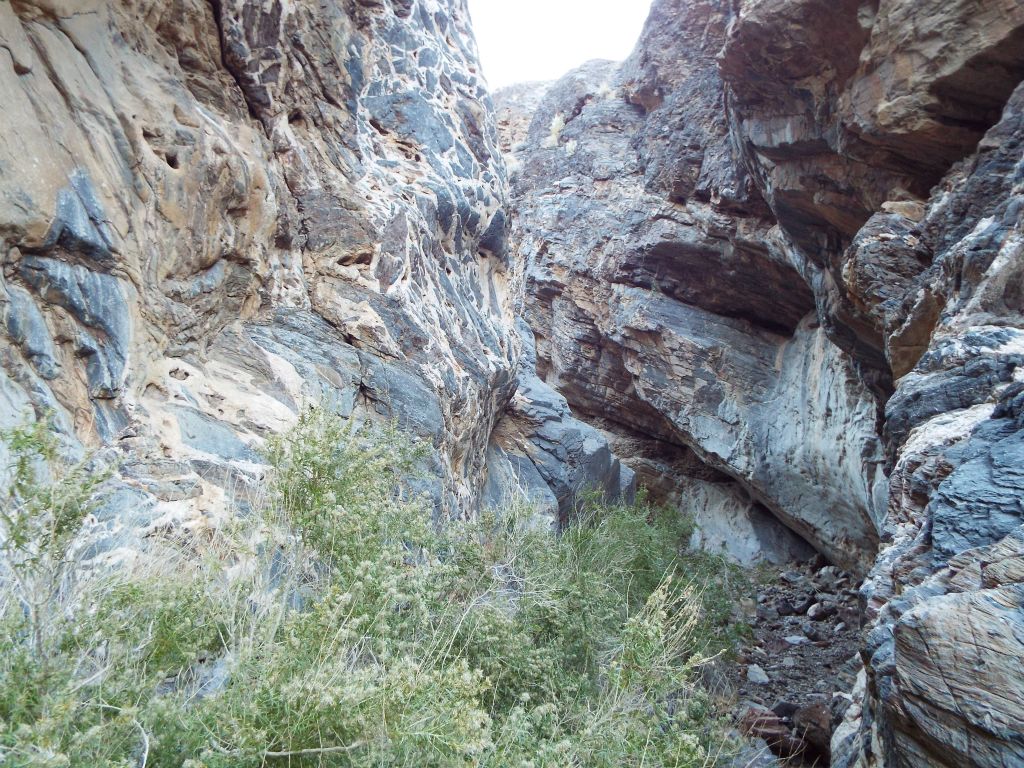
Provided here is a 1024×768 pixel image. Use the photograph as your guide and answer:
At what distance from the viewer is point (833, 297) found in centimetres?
878

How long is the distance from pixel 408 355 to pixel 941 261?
4.51m

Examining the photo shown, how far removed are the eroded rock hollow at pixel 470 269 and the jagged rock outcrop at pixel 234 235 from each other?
0.02 m

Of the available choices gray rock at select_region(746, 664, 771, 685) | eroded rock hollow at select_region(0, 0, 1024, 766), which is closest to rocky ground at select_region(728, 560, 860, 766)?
gray rock at select_region(746, 664, 771, 685)

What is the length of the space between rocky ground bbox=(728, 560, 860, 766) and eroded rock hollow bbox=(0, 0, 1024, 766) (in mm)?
942

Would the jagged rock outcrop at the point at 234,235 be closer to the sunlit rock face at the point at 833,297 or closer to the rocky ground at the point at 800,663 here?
the sunlit rock face at the point at 833,297

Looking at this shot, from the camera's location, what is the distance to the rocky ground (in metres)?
6.56

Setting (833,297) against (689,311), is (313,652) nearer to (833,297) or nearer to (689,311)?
(833,297)

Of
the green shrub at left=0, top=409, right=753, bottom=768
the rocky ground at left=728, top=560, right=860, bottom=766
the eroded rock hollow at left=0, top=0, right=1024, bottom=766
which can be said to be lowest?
the rocky ground at left=728, top=560, right=860, bottom=766

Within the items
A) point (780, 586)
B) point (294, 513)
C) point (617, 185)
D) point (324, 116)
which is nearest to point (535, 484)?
point (324, 116)

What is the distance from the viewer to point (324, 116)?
6.64 metres

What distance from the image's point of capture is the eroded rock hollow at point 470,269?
333 cm

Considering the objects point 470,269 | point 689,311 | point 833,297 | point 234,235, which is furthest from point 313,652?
point 689,311

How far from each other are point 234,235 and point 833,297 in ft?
23.7

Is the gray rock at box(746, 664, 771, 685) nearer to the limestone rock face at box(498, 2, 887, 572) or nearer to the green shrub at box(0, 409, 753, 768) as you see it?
the limestone rock face at box(498, 2, 887, 572)
